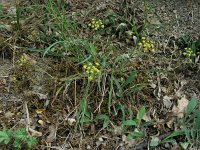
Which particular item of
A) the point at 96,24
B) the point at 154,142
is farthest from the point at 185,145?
the point at 96,24

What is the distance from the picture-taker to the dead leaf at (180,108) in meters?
2.93

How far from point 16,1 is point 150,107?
1.61 meters

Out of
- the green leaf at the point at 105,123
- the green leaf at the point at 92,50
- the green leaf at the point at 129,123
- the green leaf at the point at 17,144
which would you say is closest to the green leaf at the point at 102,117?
the green leaf at the point at 105,123

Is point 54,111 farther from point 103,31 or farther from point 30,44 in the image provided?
point 103,31

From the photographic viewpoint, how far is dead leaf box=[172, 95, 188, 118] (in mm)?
2934

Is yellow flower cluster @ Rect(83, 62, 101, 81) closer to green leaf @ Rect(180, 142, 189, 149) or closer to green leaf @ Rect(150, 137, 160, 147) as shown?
green leaf @ Rect(150, 137, 160, 147)

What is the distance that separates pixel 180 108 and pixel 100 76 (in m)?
0.65

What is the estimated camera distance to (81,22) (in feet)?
11.4

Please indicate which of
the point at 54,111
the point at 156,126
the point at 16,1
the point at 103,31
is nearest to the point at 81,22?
the point at 103,31

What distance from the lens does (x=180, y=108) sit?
9.72 feet

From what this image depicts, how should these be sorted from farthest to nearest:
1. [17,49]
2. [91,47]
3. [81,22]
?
[81,22], [17,49], [91,47]

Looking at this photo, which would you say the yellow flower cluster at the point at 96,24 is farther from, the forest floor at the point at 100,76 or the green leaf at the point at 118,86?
the green leaf at the point at 118,86

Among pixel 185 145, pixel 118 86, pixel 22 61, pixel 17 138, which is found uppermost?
pixel 22 61

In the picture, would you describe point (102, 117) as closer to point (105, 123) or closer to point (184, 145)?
point (105, 123)
